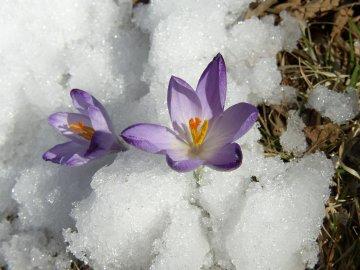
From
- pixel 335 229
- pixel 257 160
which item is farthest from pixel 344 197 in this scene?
pixel 257 160

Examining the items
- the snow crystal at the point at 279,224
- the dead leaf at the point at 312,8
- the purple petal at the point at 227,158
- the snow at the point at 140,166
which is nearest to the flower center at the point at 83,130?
the snow at the point at 140,166

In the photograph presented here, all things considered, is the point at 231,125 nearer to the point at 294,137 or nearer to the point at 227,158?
the point at 227,158

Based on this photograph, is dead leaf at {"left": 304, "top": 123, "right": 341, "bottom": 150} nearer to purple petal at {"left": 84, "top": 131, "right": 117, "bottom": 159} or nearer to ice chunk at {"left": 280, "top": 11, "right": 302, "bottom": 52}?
ice chunk at {"left": 280, "top": 11, "right": 302, "bottom": 52}

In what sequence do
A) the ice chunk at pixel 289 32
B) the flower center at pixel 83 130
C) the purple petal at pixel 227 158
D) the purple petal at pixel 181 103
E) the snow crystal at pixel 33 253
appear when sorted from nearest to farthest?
the purple petal at pixel 227 158
the purple petal at pixel 181 103
the flower center at pixel 83 130
the snow crystal at pixel 33 253
the ice chunk at pixel 289 32

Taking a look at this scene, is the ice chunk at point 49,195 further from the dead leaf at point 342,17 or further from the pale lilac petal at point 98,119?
the dead leaf at point 342,17

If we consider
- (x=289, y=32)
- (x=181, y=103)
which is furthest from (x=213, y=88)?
(x=289, y=32)

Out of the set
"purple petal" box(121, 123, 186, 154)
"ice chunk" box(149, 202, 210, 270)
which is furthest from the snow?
"purple petal" box(121, 123, 186, 154)
